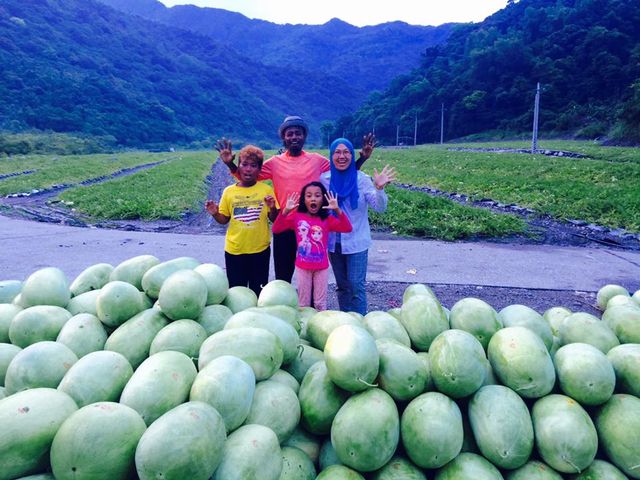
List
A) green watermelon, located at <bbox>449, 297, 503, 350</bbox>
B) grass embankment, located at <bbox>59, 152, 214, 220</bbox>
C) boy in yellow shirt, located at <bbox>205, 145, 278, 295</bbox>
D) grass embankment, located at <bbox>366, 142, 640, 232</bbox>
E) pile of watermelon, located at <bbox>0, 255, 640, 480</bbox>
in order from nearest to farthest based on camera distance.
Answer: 1. pile of watermelon, located at <bbox>0, 255, 640, 480</bbox>
2. green watermelon, located at <bbox>449, 297, 503, 350</bbox>
3. boy in yellow shirt, located at <bbox>205, 145, 278, 295</bbox>
4. grass embankment, located at <bbox>366, 142, 640, 232</bbox>
5. grass embankment, located at <bbox>59, 152, 214, 220</bbox>

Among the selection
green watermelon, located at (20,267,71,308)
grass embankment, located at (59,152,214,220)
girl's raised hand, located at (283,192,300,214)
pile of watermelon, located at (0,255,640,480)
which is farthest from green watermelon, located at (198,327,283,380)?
grass embankment, located at (59,152,214,220)

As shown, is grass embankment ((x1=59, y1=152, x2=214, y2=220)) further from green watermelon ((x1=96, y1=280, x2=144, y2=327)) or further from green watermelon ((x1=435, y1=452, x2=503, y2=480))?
green watermelon ((x1=435, y1=452, x2=503, y2=480))

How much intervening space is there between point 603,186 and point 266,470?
15009mm

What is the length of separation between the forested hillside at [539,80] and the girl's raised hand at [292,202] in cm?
3902

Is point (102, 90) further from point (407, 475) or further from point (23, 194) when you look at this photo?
point (407, 475)

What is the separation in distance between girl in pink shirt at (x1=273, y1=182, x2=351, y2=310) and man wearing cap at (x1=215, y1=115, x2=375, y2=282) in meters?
0.21

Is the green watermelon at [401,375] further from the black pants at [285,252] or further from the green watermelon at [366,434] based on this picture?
the black pants at [285,252]

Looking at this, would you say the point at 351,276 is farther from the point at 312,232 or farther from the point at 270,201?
the point at 270,201

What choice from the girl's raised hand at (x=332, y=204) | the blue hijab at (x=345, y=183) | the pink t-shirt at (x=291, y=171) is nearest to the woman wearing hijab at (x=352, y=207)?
the blue hijab at (x=345, y=183)

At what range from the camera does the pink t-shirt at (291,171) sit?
4.50 metres

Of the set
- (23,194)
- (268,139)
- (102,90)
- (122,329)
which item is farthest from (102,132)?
(122,329)

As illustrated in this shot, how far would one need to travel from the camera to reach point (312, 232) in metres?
4.27

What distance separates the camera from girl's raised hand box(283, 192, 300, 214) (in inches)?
164

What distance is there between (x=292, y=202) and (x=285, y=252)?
71 cm
